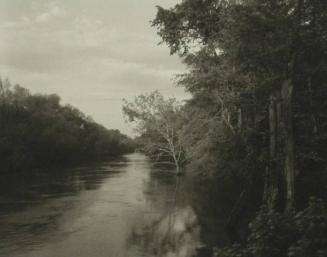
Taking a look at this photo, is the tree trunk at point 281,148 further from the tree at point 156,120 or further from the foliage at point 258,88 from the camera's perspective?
the tree at point 156,120

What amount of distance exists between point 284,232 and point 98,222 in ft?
51.3

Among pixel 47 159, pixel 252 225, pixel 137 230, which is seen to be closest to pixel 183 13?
pixel 137 230

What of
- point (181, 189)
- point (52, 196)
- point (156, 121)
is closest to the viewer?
point (52, 196)

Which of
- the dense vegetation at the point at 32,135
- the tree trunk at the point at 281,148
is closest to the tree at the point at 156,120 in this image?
the dense vegetation at the point at 32,135

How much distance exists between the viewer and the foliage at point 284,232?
7.68 meters

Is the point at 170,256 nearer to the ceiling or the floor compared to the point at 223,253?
nearer to the floor

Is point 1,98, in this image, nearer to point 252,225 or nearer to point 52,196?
point 52,196

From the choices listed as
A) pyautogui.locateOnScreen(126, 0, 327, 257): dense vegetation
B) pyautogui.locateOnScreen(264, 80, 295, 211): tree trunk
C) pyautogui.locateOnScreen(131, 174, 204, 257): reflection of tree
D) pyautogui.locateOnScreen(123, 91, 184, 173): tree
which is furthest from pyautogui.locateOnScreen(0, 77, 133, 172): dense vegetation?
pyautogui.locateOnScreen(264, 80, 295, 211): tree trunk

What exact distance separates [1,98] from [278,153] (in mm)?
58997

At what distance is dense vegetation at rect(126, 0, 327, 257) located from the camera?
8.67m

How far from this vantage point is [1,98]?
67062mm

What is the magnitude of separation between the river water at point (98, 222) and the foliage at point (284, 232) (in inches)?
291

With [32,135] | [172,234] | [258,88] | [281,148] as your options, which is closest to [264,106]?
[281,148]

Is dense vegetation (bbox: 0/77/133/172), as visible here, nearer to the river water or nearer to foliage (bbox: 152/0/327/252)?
the river water
